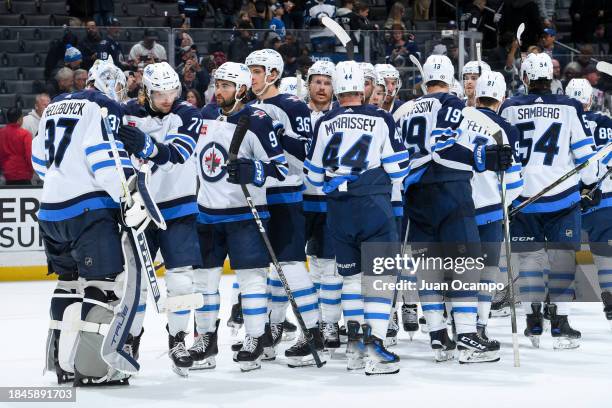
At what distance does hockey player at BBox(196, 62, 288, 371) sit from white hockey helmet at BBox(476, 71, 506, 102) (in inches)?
47.4

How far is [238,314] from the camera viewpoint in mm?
7273

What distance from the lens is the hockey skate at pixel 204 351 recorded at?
20.4 ft

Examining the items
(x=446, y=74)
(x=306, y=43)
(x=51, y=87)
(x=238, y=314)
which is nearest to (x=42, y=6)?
(x=51, y=87)

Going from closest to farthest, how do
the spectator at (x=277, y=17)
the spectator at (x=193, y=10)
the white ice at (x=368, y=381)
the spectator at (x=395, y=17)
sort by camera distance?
the white ice at (x=368, y=381), the spectator at (x=277, y=17), the spectator at (x=395, y=17), the spectator at (x=193, y=10)

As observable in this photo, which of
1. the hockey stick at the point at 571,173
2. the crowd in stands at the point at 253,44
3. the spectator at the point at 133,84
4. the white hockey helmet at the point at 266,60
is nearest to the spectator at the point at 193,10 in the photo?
the crowd in stands at the point at 253,44

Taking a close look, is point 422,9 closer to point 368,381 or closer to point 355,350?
point 355,350

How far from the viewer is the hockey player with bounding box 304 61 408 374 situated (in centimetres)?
592

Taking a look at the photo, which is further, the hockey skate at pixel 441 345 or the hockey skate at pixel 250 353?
the hockey skate at pixel 441 345

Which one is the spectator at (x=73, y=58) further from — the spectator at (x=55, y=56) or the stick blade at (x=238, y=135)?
the stick blade at (x=238, y=135)

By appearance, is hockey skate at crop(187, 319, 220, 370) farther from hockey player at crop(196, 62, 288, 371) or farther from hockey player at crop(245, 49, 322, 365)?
hockey player at crop(245, 49, 322, 365)

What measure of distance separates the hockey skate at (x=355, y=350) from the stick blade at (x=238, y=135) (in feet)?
3.70

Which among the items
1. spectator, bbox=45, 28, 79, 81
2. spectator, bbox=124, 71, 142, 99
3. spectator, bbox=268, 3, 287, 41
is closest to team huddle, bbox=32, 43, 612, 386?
spectator, bbox=124, 71, 142, 99

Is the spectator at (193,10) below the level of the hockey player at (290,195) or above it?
above

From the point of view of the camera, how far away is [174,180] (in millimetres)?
6102
